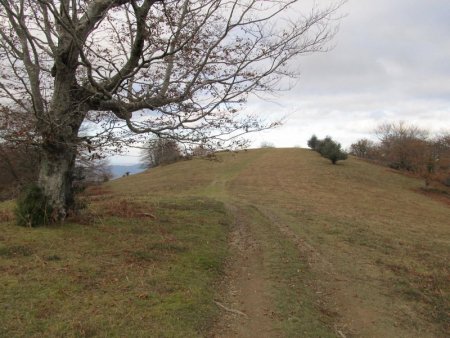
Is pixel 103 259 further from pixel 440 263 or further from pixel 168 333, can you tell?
pixel 440 263

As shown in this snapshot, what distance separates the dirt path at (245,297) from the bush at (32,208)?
461 cm

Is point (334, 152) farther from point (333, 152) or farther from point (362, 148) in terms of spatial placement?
point (362, 148)

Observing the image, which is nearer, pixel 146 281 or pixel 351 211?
pixel 146 281

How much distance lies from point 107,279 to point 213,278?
208cm

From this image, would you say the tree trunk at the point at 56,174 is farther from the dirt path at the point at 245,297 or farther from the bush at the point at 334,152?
the bush at the point at 334,152

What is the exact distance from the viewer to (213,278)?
818 centimetres

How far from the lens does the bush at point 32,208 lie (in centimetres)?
989

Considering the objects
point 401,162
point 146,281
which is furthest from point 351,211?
point 401,162

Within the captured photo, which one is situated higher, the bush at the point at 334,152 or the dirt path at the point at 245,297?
the bush at the point at 334,152

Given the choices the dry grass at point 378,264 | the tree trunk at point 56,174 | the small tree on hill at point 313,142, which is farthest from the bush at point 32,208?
the small tree on hill at point 313,142

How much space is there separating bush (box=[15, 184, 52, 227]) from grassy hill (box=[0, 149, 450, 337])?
0.32 meters

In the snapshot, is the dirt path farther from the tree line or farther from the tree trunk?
the tree line

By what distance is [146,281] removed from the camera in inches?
285

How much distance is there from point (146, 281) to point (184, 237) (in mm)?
3914
